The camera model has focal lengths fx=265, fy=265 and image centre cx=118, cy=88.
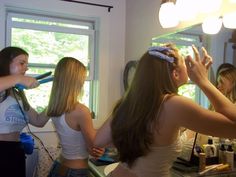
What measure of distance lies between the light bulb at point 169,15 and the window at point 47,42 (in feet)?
3.25

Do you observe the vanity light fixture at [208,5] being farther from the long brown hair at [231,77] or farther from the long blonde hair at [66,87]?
the long blonde hair at [66,87]

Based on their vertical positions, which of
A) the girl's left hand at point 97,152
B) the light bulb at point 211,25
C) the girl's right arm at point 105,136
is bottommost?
the girl's left hand at point 97,152

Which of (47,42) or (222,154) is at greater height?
(47,42)

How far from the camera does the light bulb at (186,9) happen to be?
1598 mm

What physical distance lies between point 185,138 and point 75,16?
159cm

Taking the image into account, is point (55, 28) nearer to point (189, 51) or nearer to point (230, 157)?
point (189, 51)

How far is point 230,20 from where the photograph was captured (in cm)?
137

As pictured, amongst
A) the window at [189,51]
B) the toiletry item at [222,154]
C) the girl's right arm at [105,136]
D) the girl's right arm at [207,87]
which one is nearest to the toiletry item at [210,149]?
the toiletry item at [222,154]

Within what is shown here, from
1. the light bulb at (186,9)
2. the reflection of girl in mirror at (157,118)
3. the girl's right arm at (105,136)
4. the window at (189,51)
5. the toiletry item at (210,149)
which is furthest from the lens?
the light bulb at (186,9)

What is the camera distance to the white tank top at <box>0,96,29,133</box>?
151 cm

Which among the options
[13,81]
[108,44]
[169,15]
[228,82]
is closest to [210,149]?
[228,82]

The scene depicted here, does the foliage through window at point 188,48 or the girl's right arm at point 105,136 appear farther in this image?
the foliage through window at point 188,48

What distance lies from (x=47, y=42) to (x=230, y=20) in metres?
1.66

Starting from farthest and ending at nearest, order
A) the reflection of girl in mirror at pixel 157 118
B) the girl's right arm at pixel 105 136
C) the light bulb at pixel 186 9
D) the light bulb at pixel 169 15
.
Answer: the light bulb at pixel 169 15 < the light bulb at pixel 186 9 < the girl's right arm at pixel 105 136 < the reflection of girl in mirror at pixel 157 118
